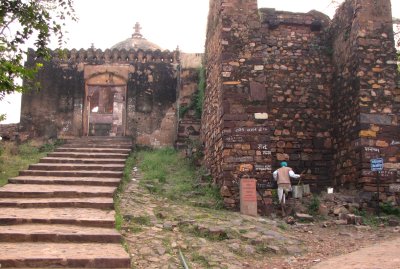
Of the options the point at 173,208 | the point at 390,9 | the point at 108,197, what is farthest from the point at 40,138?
the point at 390,9

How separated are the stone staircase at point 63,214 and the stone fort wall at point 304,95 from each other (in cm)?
258

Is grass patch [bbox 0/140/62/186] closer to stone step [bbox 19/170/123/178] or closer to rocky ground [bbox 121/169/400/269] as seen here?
stone step [bbox 19/170/123/178]

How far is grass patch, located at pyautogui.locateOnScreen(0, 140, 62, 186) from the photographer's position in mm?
9688

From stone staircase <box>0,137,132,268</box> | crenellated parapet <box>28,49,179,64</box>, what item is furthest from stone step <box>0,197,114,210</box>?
crenellated parapet <box>28,49,179,64</box>

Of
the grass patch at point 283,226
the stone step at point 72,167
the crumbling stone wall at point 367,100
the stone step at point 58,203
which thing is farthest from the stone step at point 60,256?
the crumbling stone wall at point 367,100

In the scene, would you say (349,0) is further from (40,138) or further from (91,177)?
(40,138)

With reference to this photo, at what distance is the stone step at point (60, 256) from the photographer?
4891 mm

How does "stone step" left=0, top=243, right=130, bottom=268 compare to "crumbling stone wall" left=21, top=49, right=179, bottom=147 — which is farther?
"crumbling stone wall" left=21, top=49, right=179, bottom=147

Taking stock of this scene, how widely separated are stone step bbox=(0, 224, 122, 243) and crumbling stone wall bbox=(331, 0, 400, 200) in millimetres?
5364

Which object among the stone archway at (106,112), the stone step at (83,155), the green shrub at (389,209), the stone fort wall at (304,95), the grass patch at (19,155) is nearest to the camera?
the green shrub at (389,209)

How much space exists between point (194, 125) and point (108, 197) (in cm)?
590

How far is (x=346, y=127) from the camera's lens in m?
9.39

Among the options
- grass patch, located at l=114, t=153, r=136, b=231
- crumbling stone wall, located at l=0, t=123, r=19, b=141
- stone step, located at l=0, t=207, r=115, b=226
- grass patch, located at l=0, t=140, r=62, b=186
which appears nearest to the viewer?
stone step, located at l=0, t=207, r=115, b=226

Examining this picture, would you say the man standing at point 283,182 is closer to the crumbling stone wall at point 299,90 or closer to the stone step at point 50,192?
the crumbling stone wall at point 299,90
